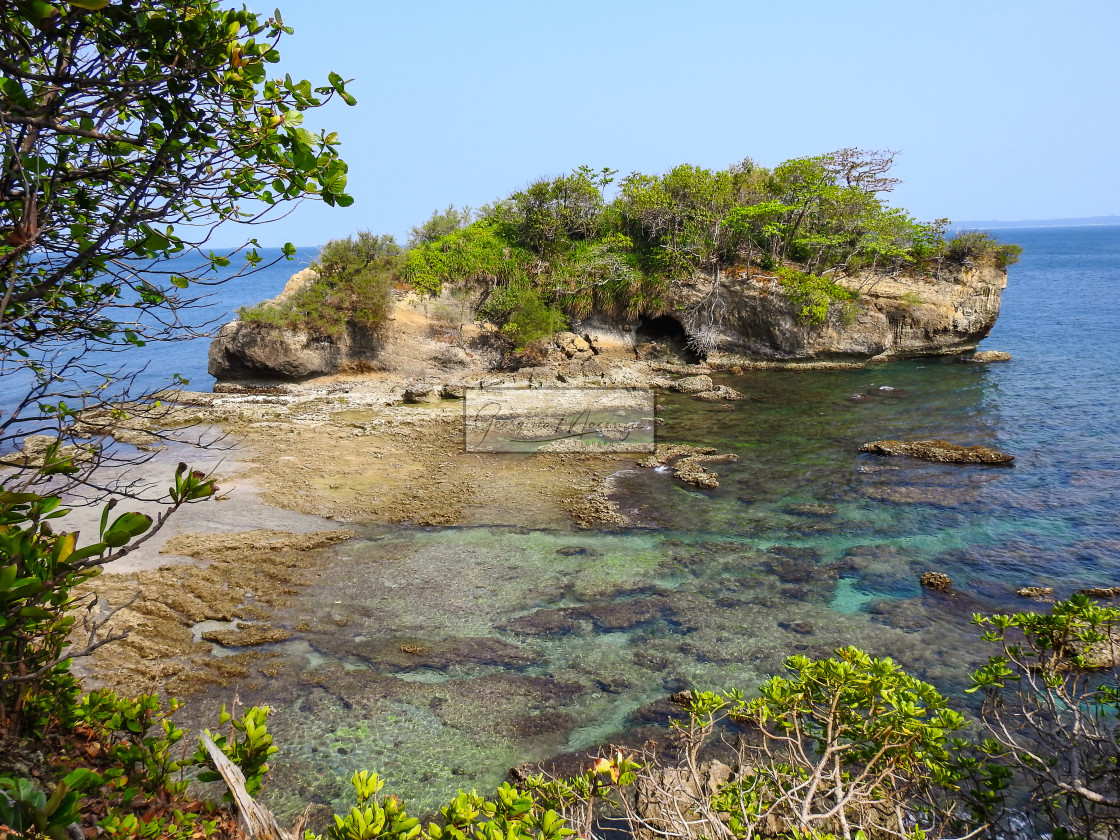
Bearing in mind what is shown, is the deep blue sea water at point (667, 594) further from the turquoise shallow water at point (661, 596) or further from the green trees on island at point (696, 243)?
the green trees on island at point (696, 243)

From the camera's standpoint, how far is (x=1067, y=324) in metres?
34.6

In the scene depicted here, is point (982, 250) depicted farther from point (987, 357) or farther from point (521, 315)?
point (521, 315)

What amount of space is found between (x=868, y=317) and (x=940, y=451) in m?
13.3

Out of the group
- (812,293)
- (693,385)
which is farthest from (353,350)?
(812,293)

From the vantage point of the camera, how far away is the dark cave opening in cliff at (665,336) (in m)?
28.3

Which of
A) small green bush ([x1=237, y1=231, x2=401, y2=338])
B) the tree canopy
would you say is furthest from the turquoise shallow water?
small green bush ([x1=237, y1=231, x2=401, y2=338])

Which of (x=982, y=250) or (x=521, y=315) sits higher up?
(x=982, y=250)

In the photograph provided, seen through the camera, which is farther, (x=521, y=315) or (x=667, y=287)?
(x=667, y=287)

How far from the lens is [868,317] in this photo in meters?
26.8

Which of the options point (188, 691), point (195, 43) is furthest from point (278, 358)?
point (195, 43)

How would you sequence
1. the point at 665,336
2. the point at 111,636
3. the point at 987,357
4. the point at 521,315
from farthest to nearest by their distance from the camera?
1. the point at 665,336
2. the point at 987,357
3. the point at 521,315
4. the point at 111,636

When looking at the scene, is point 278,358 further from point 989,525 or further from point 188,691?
point 989,525

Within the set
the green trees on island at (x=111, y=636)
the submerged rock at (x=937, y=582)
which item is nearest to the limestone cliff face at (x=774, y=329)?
the submerged rock at (x=937, y=582)

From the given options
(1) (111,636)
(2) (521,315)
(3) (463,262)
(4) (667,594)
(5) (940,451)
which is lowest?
(4) (667,594)
